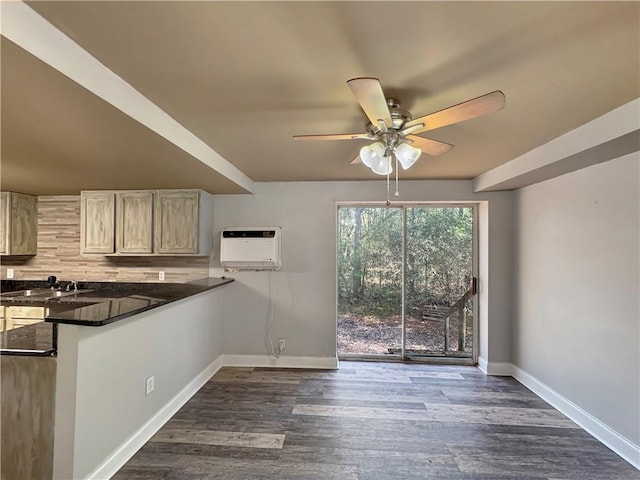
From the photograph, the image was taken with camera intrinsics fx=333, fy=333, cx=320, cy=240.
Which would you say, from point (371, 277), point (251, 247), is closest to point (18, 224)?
point (251, 247)

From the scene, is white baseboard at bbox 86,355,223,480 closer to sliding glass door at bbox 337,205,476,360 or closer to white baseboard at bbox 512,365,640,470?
sliding glass door at bbox 337,205,476,360

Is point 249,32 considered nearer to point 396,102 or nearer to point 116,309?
point 396,102

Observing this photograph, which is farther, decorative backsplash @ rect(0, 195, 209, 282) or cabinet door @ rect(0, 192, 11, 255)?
decorative backsplash @ rect(0, 195, 209, 282)

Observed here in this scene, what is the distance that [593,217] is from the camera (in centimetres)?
260

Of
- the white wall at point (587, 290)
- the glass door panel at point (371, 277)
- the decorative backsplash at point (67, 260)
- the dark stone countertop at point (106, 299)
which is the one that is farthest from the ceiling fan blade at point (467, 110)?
the decorative backsplash at point (67, 260)

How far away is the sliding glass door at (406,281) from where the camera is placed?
4133 mm

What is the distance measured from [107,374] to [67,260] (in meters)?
2.91

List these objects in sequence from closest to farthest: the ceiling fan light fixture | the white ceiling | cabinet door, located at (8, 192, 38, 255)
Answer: the white ceiling → the ceiling fan light fixture → cabinet door, located at (8, 192, 38, 255)

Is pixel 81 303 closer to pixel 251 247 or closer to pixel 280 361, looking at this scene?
pixel 251 247

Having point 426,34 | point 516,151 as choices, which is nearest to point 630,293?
point 516,151

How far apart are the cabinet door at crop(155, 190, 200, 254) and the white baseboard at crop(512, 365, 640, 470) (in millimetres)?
3777

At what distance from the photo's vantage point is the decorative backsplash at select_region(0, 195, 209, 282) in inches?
161

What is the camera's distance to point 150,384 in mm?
2469

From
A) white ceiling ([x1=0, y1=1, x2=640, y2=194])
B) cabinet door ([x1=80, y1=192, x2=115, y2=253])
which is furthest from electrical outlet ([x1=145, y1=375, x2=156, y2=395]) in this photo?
cabinet door ([x1=80, y1=192, x2=115, y2=253])
